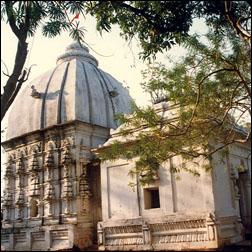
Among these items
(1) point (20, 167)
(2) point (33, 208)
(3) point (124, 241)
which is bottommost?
(3) point (124, 241)

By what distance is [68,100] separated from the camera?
20.7 metres

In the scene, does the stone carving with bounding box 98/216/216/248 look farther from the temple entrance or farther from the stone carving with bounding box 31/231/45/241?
the stone carving with bounding box 31/231/45/241

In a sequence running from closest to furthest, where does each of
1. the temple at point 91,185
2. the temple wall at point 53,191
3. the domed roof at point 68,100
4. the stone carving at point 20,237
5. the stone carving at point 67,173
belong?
1. the temple at point 91,185
2. the temple wall at point 53,191
3. the stone carving at point 67,173
4. the stone carving at point 20,237
5. the domed roof at point 68,100

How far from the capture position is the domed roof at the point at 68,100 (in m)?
20.6

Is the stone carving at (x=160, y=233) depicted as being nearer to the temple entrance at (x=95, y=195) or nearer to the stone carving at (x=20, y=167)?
the temple entrance at (x=95, y=195)

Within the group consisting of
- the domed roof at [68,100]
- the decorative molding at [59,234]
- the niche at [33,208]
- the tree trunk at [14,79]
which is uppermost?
the domed roof at [68,100]

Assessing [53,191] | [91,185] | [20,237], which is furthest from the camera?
[20,237]

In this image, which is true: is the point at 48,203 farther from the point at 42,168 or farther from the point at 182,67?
the point at 182,67

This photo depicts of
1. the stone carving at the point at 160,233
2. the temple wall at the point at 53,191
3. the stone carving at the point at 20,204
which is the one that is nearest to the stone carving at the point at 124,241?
the stone carving at the point at 160,233

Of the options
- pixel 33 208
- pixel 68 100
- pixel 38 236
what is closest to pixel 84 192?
pixel 38 236

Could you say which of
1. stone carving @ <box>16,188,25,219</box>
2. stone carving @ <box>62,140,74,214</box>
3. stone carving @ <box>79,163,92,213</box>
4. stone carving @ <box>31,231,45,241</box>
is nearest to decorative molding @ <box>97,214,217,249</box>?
stone carving @ <box>79,163,92,213</box>

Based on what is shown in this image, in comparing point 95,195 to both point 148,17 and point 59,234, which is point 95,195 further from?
point 148,17

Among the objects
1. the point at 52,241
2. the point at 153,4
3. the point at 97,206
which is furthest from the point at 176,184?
the point at 153,4

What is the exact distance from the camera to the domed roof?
67.7 ft
